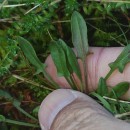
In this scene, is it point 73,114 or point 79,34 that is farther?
point 79,34

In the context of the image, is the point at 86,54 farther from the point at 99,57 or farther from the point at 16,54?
the point at 16,54

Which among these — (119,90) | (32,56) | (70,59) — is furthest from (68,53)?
(119,90)

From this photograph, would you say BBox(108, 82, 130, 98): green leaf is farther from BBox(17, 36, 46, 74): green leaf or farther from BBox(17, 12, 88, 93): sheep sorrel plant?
BBox(17, 36, 46, 74): green leaf

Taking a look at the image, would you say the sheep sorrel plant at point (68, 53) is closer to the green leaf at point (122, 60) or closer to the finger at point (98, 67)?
the finger at point (98, 67)

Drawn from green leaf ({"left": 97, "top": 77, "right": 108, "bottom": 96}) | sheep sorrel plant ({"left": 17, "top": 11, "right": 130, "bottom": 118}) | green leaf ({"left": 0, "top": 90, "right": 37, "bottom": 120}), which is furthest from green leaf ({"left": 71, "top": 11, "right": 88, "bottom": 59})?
green leaf ({"left": 0, "top": 90, "right": 37, "bottom": 120})

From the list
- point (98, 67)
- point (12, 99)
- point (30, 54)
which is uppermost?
point (30, 54)

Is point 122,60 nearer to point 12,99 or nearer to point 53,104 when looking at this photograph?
point 53,104

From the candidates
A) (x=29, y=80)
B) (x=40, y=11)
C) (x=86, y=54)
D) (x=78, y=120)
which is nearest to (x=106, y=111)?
(x=78, y=120)

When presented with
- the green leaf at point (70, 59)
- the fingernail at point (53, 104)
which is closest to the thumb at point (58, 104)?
the fingernail at point (53, 104)
